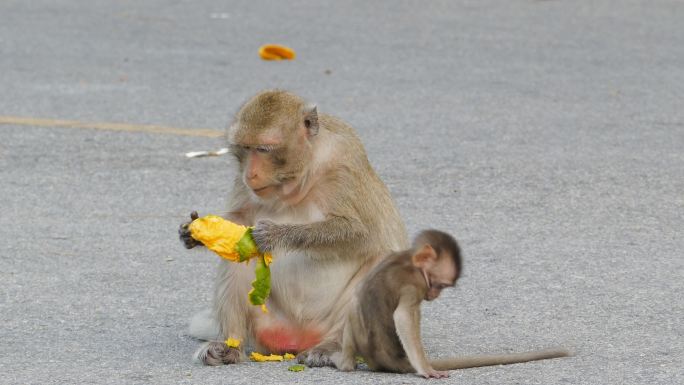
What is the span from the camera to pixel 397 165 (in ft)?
29.6

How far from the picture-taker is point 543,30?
45.8 feet

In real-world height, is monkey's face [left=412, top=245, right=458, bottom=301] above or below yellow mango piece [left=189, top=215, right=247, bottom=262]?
above

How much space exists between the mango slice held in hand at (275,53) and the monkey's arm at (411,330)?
806cm

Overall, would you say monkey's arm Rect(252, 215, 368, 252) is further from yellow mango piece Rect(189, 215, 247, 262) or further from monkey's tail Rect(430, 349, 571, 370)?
monkey's tail Rect(430, 349, 571, 370)

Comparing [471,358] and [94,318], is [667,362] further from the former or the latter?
[94,318]

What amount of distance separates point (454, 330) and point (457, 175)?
305 cm

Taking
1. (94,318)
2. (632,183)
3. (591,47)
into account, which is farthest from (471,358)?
(591,47)

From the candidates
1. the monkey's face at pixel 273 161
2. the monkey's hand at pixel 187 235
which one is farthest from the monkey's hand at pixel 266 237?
the monkey's hand at pixel 187 235

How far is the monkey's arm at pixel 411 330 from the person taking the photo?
15.7ft

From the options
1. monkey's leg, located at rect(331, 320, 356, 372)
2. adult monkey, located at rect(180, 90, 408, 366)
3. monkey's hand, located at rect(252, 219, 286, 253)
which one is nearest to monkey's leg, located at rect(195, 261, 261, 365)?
adult monkey, located at rect(180, 90, 408, 366)

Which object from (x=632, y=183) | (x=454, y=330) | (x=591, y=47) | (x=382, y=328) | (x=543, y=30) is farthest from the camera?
(x=543, y=30)

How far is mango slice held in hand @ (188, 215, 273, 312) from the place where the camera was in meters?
5.16

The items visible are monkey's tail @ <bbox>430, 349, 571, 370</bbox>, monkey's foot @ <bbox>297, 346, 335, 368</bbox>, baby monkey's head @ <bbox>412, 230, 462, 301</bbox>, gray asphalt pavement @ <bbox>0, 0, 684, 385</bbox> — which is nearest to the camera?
baby monkey's head @ <bbox>412, 230, 462, 301</bbox>

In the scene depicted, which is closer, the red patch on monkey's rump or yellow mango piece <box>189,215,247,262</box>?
yellow mango piece <box>189,215,247,262</box>
